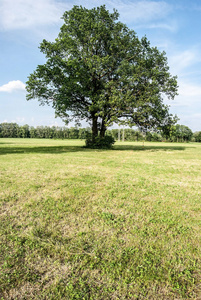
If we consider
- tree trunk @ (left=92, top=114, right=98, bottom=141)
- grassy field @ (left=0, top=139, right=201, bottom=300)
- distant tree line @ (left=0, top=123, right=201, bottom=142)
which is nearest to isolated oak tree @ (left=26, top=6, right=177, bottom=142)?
tree trunk @ (left=92, top=114, right=98, bottom=141)

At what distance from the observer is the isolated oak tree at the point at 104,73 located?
70.1 feet

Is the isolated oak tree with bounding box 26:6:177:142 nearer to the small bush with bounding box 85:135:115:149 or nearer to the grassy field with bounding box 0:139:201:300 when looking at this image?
the small bush with bounding box 85:135:115:149

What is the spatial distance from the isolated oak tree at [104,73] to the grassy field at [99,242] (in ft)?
54.8

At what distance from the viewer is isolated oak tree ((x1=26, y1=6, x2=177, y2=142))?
21.4 meters

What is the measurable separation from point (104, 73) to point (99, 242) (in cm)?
2358

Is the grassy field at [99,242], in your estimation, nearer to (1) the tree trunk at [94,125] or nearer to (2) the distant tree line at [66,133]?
(1) the tree trunk at [94,125]

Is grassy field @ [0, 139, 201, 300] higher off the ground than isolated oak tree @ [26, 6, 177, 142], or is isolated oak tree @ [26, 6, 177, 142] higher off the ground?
isolated oak tree @ [26, 6, 177, 142]

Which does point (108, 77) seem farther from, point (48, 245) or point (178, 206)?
point (48, 245)

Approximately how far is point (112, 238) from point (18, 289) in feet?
5.80

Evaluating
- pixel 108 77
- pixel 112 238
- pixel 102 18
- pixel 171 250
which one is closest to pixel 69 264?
pixel 112 238

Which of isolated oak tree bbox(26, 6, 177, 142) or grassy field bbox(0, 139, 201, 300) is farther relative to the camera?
isolated oak tree bbox(26, 6, 177, 142)

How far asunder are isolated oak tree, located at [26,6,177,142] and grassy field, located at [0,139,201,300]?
16.7 metres

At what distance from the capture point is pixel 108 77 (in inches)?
956

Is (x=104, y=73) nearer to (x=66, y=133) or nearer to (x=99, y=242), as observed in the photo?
(x=99, y=242)
